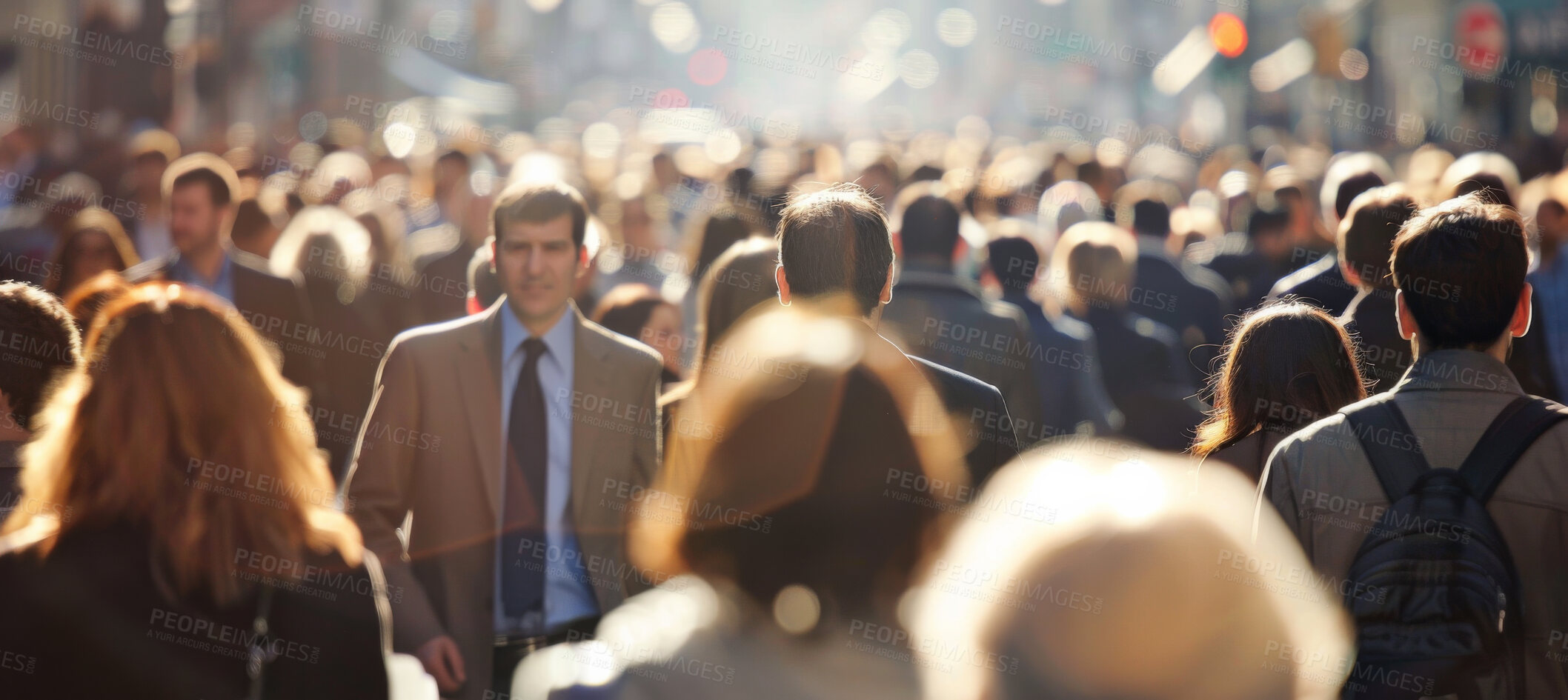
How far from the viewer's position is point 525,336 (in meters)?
4.50

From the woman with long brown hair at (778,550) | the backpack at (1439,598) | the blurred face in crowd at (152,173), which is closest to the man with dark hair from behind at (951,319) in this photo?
the backpack at (1439,598)

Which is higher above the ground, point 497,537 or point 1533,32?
point 1533,32

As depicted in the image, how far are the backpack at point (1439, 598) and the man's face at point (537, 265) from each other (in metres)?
2.51

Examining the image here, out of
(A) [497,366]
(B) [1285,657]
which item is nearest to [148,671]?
(A) [497,366]

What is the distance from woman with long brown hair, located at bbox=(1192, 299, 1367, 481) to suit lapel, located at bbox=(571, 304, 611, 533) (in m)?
1.78

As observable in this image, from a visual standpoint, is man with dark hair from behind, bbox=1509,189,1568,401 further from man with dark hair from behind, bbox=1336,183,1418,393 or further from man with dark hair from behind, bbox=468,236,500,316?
man with dark hair from behind, bbox=468,236,500,316

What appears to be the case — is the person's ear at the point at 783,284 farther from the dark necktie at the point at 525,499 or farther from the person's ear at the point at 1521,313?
the person's ear at the point at 1521,313

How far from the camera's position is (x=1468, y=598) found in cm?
277

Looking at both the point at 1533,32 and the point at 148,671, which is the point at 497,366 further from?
the point at 1533,32

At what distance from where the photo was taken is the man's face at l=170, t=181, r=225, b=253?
6.82m

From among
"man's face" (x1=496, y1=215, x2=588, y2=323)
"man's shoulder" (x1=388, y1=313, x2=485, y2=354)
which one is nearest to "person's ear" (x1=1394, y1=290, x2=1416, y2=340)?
"man's face" (x1=496, y1=215, x2=588, y2=323)

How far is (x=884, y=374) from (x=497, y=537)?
7.76 feet

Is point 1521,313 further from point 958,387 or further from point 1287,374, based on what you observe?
point 958,387

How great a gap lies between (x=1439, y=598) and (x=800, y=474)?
156 cm
